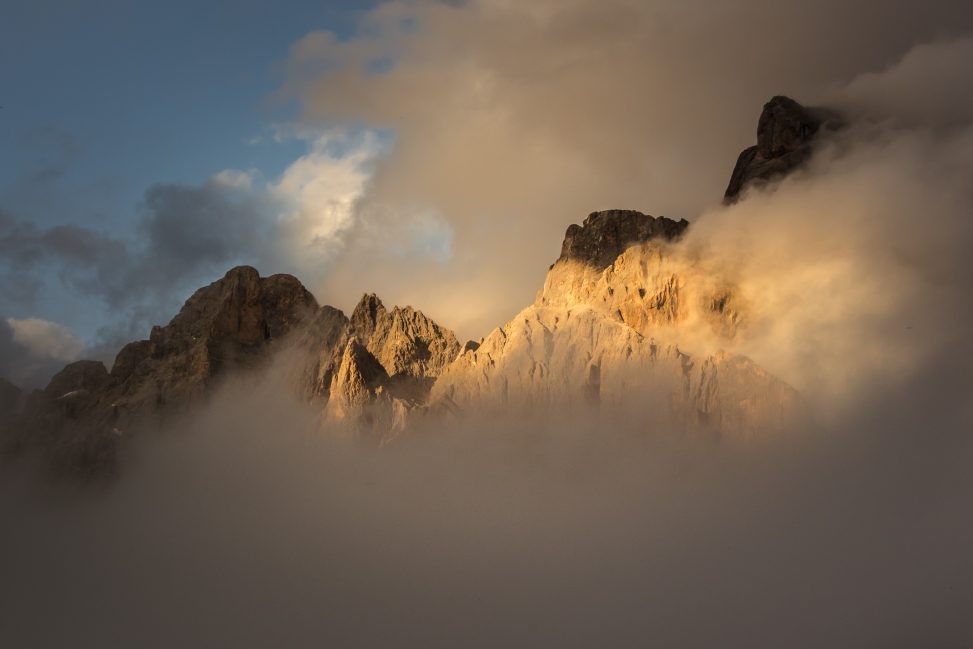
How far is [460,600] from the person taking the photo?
11950 cm

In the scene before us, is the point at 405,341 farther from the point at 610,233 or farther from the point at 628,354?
the point at 628,354

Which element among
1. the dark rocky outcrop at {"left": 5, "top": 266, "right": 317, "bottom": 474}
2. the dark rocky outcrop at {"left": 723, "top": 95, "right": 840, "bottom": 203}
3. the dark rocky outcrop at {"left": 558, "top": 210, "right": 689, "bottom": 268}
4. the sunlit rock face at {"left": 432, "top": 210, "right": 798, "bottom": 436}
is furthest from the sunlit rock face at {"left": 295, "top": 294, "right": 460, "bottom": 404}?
the dark rocky outcrop at {"left": 723, "top": 95, "right": 840, "bottom": 203}

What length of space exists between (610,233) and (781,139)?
27886mm

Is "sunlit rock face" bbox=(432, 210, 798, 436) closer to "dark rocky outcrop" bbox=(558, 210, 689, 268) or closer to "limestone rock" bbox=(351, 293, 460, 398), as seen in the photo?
"dark rocky outcrop" bbox=(558, 210, 689, 268)

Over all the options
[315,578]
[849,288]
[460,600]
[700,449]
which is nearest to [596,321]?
[700,449]

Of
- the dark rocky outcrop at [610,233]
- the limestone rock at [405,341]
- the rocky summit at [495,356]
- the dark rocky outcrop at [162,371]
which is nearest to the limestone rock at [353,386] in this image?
the rocky summit at [495,356]

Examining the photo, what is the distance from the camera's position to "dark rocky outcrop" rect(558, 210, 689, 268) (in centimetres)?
14750

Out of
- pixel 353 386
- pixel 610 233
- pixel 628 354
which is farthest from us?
pixel 610 233

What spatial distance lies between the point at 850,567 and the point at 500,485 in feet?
152

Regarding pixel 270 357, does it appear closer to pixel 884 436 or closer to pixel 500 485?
pixel 500 485

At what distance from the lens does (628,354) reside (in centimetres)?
13050

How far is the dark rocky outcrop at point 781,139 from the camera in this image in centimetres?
13862

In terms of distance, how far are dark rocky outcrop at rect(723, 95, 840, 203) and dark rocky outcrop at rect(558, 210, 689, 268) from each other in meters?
10.3

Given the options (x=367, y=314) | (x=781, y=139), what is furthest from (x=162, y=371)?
(x=781, y=139)
